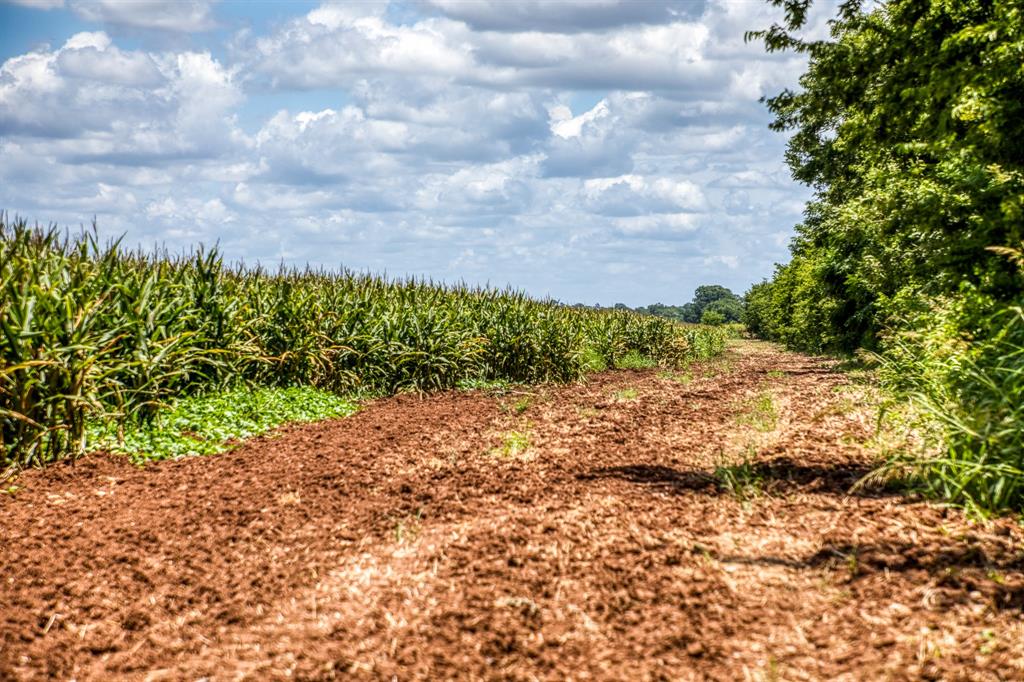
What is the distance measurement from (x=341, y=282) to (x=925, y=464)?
11578mm

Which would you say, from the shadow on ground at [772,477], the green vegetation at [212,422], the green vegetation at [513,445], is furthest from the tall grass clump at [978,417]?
the green vegetation at [212,422]

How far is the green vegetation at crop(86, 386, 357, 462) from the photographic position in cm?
774

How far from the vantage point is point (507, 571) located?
175 inches

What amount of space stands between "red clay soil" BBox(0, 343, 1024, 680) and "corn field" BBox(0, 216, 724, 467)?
0.75 m

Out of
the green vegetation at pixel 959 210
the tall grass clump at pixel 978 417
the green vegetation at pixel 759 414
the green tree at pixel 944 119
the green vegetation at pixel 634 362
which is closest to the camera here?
the tall grass clump at pixel 978 417

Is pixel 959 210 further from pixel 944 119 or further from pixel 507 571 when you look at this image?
pixel 507 571

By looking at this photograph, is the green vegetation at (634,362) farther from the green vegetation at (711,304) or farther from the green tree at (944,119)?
the green vegetation at (711,304)

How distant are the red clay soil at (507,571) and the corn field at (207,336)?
75 centimetres

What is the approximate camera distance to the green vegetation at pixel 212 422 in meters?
7.74

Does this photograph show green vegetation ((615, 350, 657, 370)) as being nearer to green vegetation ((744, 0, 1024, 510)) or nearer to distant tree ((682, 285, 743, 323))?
green vegetation ((744, 0, 1024, 510))

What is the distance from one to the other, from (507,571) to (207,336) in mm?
7063

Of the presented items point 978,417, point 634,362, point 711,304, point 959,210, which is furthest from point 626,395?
point 711,304

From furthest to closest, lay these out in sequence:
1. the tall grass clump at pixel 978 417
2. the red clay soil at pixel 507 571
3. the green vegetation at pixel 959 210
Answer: the green vegetation at pixel 959 210, the tall grass clump at pixel 978 417, the red clay soil at pixel 507 571

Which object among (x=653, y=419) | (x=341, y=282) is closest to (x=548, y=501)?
(x=653, y=419)
